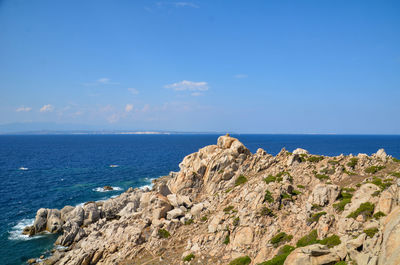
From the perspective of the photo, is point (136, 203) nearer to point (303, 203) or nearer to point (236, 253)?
point (236, 253)

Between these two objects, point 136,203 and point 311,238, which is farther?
point 136,203

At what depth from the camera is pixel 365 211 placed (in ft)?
81.8

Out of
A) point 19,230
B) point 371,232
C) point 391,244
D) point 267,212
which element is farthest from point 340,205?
point 19,230

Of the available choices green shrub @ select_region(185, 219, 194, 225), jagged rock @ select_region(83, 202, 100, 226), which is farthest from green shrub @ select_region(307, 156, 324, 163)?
jagged rock @ select_region(83, 202, 100, 226)

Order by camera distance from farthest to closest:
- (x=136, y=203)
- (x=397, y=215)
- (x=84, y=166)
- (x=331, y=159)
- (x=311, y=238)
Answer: (x=84, y=166) → (x=136, y=203) → (x=331, y=159) → (x=311, y=238) → (x=397, y=215)

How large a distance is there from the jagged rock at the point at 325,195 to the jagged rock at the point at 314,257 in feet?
49.6

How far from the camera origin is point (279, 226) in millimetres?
31719

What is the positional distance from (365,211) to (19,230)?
210ft

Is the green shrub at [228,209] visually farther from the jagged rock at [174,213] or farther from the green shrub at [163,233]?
the green shrub at [163,233]

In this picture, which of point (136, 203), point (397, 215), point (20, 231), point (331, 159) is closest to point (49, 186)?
point (20, 231)

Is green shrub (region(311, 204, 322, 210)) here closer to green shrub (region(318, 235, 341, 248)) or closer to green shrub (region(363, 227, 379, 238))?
green shrub (region(318, 235, 341, 248))

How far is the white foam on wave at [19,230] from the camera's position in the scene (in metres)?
48.2

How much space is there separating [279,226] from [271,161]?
86.6 feet

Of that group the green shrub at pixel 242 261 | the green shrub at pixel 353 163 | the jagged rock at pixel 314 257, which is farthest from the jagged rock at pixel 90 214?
the green shrub at pixel 353 163
